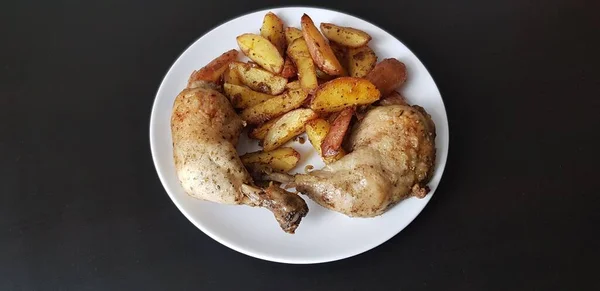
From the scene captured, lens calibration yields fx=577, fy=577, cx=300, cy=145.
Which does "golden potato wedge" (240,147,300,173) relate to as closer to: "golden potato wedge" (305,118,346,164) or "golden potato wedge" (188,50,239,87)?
"golden potato wedge" (305,118,346,164)

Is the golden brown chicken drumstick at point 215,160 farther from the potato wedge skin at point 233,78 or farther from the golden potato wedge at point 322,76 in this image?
the golden potato wedge at point 322,76

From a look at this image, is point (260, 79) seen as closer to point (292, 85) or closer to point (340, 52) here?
point (292, 85)

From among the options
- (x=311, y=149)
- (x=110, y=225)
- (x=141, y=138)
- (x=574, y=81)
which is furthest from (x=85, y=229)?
(x=574, y=81)

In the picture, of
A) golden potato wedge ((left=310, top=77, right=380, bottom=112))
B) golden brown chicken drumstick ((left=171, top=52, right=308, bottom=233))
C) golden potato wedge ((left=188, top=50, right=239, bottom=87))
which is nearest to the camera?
golden brown chicken drumstick ((left=171, top=52, right=308, bottom=233))

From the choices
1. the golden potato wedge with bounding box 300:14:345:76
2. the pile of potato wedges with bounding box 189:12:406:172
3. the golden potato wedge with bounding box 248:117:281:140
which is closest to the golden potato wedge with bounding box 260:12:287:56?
the pile of potato wedges with bounding box 189:12:406:172

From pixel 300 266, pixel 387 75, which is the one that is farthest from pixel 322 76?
pixel 300 266

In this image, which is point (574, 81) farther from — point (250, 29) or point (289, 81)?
point (250, 29)

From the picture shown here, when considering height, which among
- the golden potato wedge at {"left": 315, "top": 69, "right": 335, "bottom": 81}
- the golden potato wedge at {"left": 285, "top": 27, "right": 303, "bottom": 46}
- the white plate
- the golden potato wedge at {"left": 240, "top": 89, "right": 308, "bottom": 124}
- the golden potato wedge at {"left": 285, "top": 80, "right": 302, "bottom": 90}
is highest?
the golden potato wedge at {"left": 285, "top": 27, "right": 303, "bottom": 46}

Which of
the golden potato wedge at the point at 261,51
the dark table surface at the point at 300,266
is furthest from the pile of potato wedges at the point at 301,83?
the dark table surface at the point at 300,266
